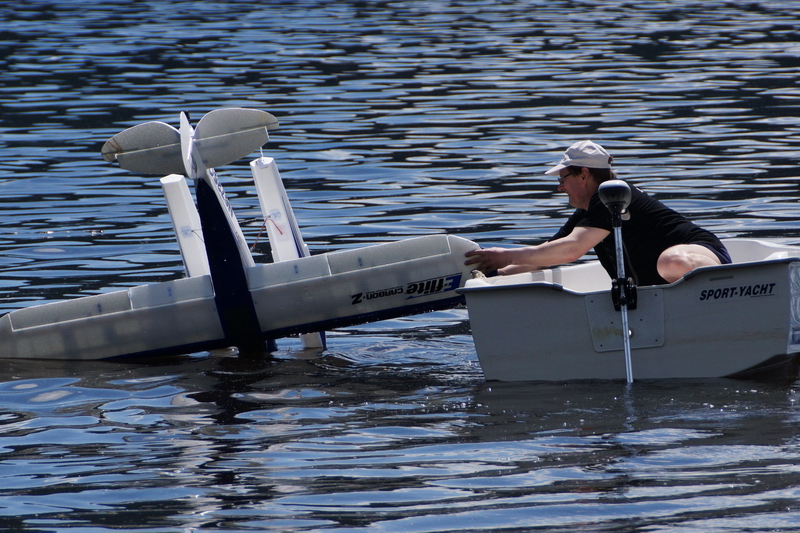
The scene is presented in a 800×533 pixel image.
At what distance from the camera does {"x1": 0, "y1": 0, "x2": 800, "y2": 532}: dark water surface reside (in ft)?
15.0

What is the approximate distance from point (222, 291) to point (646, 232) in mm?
A: 2476

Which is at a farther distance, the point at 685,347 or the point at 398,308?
the point at 398,308

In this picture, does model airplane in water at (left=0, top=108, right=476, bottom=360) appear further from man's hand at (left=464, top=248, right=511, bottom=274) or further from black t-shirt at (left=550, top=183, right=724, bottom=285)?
black t-shirt at (left=550, top=183, right=724, bottom=285)

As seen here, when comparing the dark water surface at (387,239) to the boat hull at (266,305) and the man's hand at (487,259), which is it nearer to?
the boat hull at (266,305)

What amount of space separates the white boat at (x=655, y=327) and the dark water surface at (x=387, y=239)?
0.12 m

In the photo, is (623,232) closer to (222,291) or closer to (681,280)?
Result: (681,280)

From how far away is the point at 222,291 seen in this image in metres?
6.94

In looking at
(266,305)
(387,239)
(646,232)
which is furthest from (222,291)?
Result: (387,239)

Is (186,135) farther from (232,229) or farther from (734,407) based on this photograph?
(734,407)

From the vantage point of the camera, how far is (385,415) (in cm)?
579

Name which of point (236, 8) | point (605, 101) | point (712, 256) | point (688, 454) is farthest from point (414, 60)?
point (688, 454)

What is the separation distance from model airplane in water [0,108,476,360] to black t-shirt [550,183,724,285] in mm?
932

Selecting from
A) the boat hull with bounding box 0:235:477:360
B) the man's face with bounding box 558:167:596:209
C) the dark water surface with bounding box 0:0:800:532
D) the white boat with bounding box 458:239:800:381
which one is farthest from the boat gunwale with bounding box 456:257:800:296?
the boat hull with bounding box 0:235:477:360

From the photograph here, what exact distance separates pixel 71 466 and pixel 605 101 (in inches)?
534
